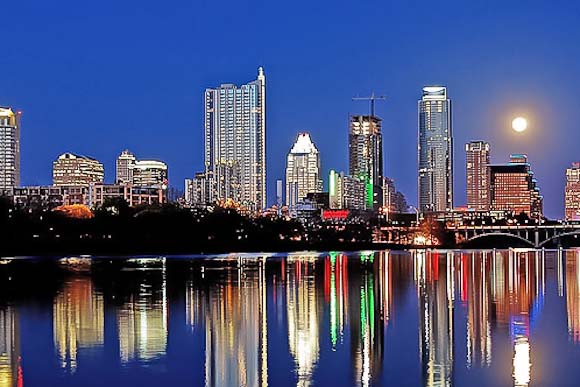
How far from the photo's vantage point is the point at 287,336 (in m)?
25.6

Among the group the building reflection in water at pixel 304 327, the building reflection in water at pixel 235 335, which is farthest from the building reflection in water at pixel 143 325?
the building reflection in water at pixel 304 327

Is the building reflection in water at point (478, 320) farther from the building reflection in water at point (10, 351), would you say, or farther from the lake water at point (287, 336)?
the building reflection in water at point (10, 351)

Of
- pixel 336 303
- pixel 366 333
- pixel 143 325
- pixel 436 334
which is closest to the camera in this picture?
pixel 436 334

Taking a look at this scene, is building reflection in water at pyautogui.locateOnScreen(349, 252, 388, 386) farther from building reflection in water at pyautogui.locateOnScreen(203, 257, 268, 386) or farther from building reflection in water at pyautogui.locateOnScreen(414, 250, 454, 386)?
building reflection in water at pyautogui.locateOnScreen(203, 257, 268, 386)

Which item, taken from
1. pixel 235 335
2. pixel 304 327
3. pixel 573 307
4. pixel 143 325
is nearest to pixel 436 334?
pixel 304 327

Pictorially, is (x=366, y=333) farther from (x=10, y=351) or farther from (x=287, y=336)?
(x=10, y=351)

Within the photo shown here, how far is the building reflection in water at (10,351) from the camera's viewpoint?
1858 cm

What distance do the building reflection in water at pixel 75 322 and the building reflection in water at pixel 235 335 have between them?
2.91m

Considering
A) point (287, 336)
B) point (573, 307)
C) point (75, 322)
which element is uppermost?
point (75, 322)

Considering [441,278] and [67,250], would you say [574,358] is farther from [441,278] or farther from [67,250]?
[67,250]

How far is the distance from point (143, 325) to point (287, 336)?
4786 mm

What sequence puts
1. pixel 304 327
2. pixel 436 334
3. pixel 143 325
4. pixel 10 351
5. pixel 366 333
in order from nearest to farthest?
pixel 10 351, pixel 436 334, pixel 366 333, pixel 304 327, pixel 143 325

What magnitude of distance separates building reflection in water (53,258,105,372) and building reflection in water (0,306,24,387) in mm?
942

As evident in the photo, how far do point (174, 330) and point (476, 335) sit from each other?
319 inches
